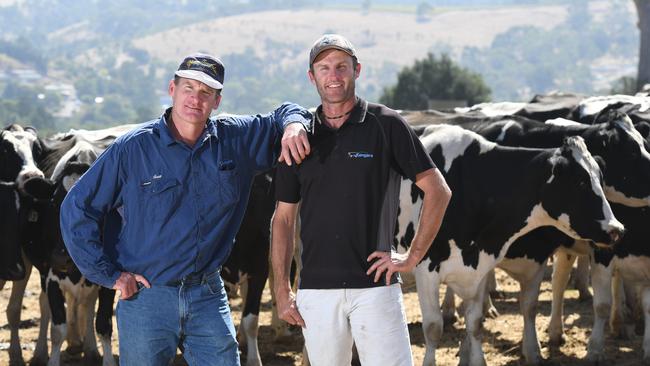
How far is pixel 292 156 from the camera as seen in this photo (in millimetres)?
5750

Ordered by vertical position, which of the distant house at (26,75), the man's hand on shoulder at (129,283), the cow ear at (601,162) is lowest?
the distant house at (26,75)

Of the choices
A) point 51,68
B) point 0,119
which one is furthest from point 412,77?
point 51,68

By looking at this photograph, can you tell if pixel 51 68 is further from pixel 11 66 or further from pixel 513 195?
pixel 513 195

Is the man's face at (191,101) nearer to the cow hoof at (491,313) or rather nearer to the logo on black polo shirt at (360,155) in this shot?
the logo on black polo shirt at (360,155)

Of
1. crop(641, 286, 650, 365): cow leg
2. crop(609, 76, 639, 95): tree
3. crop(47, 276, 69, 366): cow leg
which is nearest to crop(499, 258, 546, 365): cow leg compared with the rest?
crop(641, 286, 650, 365): cow leg

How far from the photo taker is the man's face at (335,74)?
5715 millimetres

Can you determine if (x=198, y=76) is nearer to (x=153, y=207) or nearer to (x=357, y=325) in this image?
(x=153, y=207)

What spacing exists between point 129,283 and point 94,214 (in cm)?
41

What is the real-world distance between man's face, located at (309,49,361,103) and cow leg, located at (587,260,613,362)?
550 cm

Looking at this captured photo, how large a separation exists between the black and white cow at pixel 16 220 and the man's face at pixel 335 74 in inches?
190

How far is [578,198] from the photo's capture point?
29.2ft

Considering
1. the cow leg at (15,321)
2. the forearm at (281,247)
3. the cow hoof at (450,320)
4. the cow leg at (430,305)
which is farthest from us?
the cow hoof at (450,320)

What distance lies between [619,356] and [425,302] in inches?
89.7

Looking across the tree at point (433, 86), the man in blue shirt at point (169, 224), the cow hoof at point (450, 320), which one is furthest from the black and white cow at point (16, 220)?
the tree at point (433, 86)
